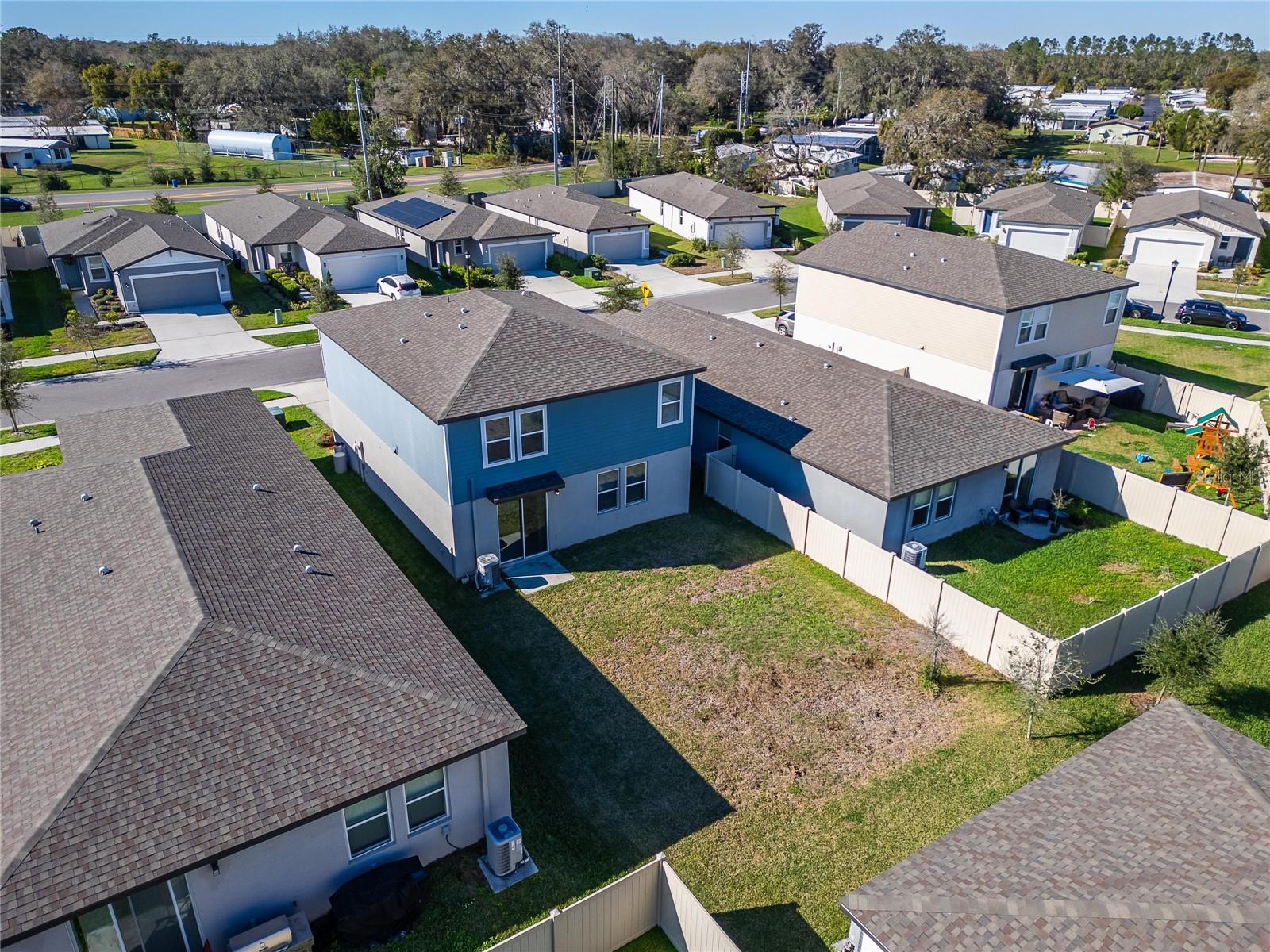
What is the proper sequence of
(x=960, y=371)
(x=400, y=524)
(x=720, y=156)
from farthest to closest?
1. (x=720, y=156)
2. (x=960, y=371)
3. (x=400, y=524)

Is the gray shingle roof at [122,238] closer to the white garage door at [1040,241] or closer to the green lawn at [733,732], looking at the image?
the green lawn at [733,732]

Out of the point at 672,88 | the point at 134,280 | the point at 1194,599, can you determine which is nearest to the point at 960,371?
the point at 1194,599

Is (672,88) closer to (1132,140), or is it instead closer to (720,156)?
(720,156)

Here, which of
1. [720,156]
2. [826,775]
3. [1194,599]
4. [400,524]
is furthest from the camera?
[720,156]

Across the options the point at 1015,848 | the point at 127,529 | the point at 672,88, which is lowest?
the point at 1015,848

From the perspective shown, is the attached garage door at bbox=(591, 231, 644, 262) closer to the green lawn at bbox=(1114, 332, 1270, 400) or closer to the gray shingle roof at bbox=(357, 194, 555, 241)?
the gray shingle roof at bbox=(357, 194, 555, 241)

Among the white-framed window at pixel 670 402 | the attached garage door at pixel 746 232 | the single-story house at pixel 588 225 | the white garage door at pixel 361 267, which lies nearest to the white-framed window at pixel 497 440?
the white-framed window at pixel 670 402

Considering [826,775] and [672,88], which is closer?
[826,775]

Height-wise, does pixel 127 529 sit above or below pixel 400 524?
above
